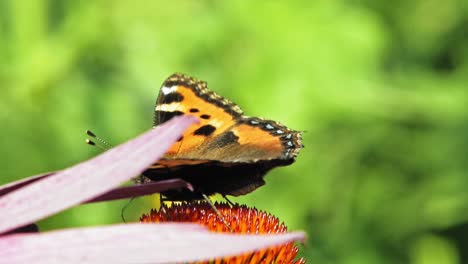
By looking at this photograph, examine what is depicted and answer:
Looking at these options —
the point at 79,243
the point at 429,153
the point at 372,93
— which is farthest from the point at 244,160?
the point at 429,153

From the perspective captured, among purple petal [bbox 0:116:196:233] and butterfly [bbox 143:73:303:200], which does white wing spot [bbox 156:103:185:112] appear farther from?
purple petal [bbox 0:116:196:233]

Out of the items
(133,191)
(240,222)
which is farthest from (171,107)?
(133,191)

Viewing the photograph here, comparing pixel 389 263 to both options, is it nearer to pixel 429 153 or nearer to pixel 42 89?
pixel 429 153

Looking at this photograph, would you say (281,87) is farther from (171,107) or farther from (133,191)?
(133,191)

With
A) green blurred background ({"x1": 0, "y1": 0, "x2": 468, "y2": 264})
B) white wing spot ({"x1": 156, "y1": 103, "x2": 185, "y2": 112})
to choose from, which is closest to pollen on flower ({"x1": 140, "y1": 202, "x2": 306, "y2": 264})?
white wing spot ({"x1": 156, "y1": 103, "x2": 185, "y2": 112})

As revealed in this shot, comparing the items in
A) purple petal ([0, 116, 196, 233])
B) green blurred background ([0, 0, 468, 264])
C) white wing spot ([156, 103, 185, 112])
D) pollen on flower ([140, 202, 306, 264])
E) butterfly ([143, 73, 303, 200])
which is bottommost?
purple petal ([0, 116, 196, 233])
